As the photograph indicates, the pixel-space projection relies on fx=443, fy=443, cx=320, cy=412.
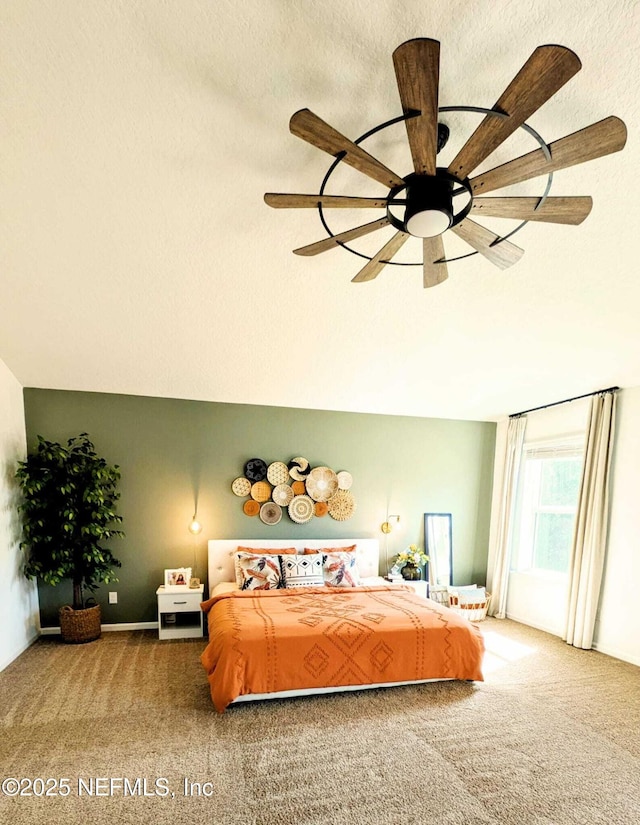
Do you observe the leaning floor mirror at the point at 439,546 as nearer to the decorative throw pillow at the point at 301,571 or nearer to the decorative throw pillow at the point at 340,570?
the decorative throw pillow at the point at 340,570

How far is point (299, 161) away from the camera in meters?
2.11

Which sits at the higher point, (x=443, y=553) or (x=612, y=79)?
(x=612, y=79)

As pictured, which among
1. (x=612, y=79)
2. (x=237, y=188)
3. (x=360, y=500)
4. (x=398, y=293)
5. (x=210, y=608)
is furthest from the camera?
(x=360, y=500)

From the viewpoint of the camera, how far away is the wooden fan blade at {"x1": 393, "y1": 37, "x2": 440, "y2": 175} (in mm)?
1078

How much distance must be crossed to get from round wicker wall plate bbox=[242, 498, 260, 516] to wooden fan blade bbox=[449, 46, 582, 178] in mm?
4237

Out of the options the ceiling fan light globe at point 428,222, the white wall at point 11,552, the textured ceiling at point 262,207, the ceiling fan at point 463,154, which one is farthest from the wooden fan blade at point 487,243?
the white wall at point 11,552

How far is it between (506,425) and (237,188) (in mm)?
4765

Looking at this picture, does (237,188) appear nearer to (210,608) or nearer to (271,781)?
(271,781)

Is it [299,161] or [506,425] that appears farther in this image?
[506,425]

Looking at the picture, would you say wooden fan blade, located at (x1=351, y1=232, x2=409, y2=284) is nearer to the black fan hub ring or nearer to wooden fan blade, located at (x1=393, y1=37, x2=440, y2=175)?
the black fan hub ring

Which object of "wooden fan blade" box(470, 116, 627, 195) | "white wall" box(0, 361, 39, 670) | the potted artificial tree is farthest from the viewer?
the potted artificial tree

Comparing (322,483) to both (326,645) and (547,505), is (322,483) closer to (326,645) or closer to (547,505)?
(326,645)

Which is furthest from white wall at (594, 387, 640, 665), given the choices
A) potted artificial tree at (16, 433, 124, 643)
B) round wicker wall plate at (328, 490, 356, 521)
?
potted artificial tree at (16, 433, 124, 643)

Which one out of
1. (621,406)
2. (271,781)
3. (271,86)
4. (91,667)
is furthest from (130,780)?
(621,406)
